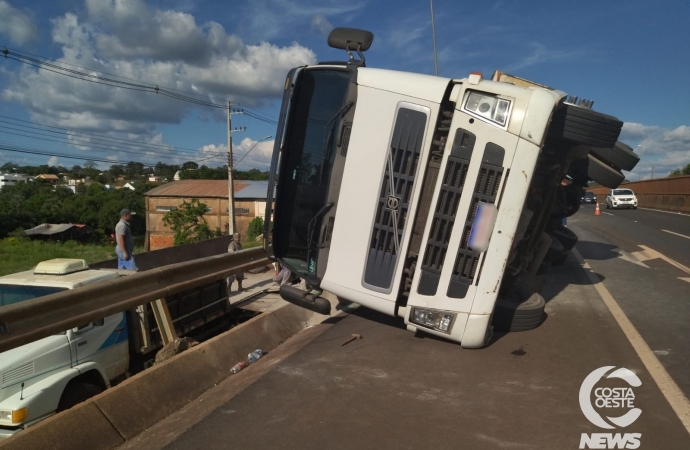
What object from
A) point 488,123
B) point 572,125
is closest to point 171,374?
point 488,123

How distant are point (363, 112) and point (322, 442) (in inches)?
120

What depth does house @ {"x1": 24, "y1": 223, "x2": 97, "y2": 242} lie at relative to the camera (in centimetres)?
5559

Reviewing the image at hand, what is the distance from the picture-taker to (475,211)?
4.75 metres

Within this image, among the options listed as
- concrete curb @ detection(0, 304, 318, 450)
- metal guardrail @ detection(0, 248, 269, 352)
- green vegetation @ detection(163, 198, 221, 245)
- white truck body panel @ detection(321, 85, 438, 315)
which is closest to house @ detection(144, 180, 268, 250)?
green vegetation @ detection(163, 198, 221, 245)

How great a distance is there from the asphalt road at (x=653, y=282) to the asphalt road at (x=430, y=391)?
34 millimetres

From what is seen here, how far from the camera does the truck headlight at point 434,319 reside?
4.89 metres

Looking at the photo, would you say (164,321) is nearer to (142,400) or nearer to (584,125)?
(142,400)

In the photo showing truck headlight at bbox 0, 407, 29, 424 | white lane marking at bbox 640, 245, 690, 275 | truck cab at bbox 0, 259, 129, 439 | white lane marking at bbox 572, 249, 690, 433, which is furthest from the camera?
white lane marking at bbox 640, 245, 690, 275

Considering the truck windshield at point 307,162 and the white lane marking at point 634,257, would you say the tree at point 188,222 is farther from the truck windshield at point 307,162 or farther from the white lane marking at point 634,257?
the truck windshield at point 307,162

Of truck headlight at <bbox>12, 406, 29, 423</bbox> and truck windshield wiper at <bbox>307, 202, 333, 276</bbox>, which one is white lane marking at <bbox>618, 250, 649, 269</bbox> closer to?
truck windshield wiper at <bbox>307, 202, 333, 276</bbox>

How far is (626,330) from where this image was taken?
576cm

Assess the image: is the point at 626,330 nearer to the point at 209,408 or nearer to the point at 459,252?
the point at 459,252

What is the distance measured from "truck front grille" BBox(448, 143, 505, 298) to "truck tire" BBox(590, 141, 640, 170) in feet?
11.7

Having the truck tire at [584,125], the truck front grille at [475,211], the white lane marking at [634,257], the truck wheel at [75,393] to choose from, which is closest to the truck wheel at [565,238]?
the white lane marking at [634,257]
